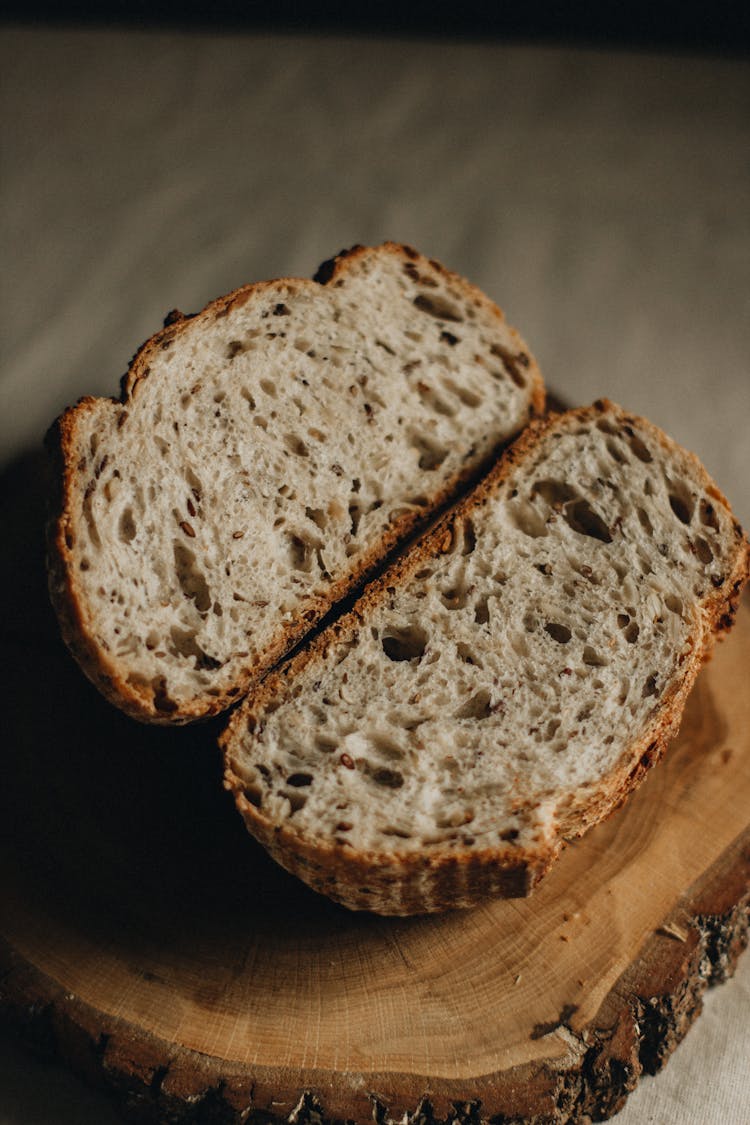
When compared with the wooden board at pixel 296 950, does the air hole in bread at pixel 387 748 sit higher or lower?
higher

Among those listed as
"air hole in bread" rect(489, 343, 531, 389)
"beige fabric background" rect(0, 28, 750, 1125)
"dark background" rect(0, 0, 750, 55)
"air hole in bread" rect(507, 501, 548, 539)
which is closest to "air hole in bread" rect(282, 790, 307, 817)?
"air hole in bread" rect(507, 501, 548, 539)

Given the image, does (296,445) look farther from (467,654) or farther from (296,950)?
(296,950)

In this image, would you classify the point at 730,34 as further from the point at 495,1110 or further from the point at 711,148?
the point at 495,1110

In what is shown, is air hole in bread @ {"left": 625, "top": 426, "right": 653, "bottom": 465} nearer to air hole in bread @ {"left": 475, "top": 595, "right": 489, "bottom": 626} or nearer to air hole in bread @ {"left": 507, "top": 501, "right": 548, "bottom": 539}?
air hole in bread @ {"left": 507, "top": 501, "right": 548, "bottom": 539}

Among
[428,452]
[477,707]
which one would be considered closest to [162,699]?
[477,707]

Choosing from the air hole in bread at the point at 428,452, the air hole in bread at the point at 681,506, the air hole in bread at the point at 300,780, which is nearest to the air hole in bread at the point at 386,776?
the air hole in bread at the point at 300,780

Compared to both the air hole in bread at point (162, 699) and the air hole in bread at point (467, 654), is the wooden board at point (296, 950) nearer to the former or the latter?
the air hole in bread at point (162, 699)
